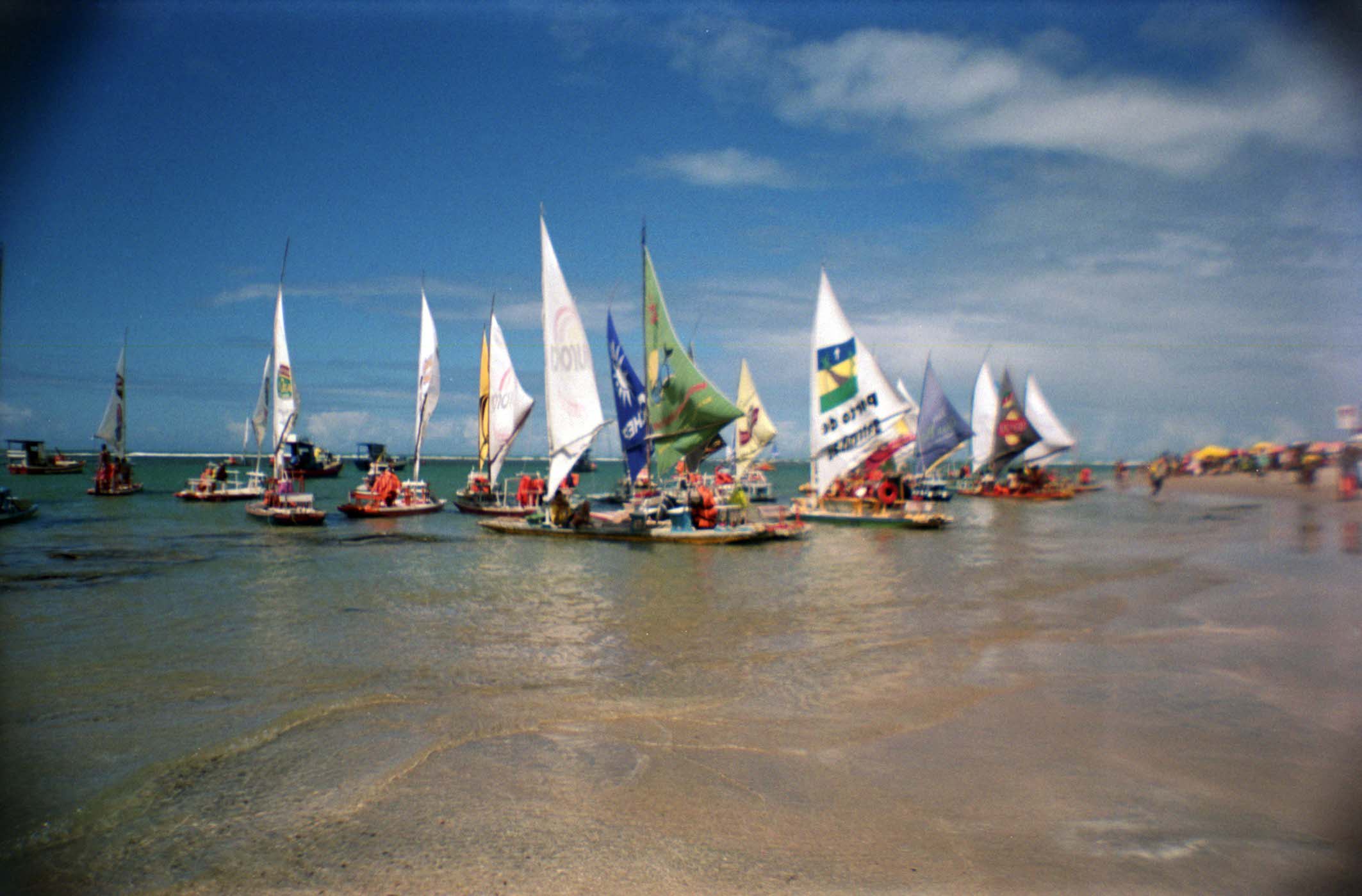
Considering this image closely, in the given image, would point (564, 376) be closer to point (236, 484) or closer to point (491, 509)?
point (491, 509)

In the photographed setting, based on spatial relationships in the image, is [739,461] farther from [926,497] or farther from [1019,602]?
[1019,602]

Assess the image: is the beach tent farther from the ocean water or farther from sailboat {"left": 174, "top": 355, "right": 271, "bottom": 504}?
sailboat {"left": 174, "top": 355, "right": 271, "bottom": 504}

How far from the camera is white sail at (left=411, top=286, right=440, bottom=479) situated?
41.7 m

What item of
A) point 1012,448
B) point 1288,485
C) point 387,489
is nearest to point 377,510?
point 387,489

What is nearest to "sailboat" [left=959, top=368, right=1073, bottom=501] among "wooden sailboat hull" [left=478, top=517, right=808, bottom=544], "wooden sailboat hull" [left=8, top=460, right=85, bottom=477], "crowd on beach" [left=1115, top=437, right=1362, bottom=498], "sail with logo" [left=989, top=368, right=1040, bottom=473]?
"sail with logo" [left=989, top=368, right=1040, bottom=473]

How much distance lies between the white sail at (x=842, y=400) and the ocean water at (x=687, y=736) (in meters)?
15.9

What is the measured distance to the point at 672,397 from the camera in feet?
94.7

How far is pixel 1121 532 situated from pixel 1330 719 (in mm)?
25974

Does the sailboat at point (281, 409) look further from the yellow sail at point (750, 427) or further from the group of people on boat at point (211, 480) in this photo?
the yellow sail at point (750, 427)

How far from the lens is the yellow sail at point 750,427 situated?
196 ft

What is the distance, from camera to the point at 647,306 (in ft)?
101

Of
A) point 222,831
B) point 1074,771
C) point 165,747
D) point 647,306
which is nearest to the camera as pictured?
point 222,831

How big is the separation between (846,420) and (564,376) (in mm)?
13287

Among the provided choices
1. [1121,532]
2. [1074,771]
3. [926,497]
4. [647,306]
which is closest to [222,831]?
[1074,771]
